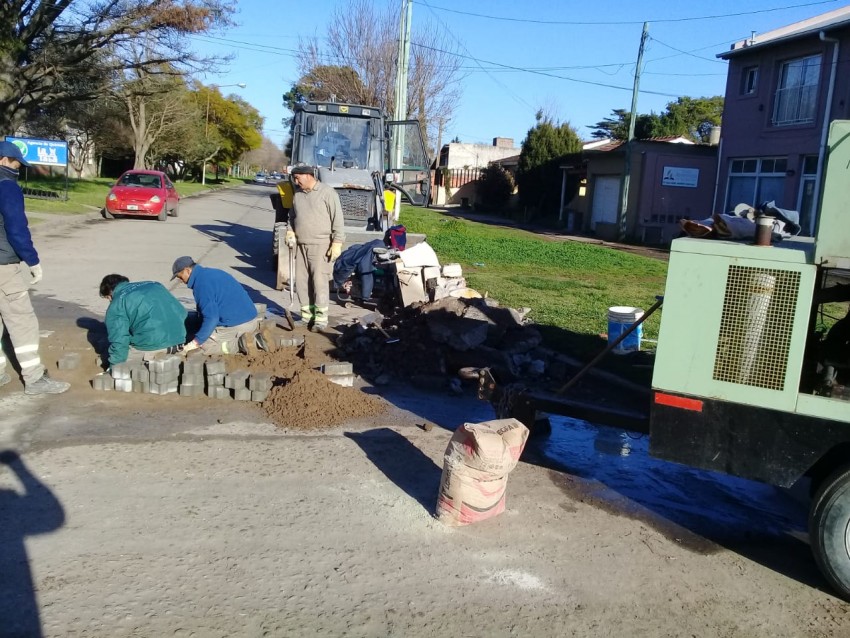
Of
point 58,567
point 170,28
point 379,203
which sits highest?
point 170,28

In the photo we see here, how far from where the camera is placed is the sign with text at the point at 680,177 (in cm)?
3191

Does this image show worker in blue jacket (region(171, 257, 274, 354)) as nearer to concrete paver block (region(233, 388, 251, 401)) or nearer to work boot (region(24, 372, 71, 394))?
concrete paver block (region(233, 388, 251, 401))

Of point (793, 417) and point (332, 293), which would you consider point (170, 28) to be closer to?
point (332, 293)

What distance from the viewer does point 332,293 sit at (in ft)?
41.8

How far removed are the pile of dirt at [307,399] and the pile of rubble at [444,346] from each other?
0.82 meters

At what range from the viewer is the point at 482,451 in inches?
175

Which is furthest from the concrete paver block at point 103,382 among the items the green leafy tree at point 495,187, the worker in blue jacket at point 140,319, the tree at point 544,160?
the green leafy tree at point 495,187

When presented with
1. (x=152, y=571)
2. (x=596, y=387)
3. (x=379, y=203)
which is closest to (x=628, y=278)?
(x=379, y=203)

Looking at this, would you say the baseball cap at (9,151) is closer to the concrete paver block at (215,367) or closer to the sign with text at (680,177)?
the concrete paver block at (215,367)

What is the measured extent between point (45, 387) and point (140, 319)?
0.98m

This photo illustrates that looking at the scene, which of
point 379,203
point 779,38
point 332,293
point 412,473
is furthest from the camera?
point 779,38

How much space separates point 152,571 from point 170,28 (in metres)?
25.6

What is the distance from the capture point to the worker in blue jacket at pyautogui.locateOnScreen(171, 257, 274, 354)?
7.47m

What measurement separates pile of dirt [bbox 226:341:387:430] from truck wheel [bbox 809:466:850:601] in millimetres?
3727
